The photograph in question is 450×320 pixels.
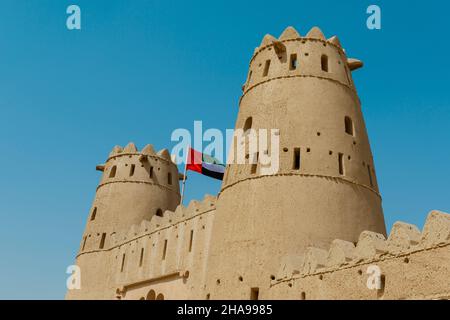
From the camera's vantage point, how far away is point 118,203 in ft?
102

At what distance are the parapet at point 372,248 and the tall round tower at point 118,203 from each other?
17.2 meters

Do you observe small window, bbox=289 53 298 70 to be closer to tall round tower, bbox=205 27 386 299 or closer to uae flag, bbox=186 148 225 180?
tall round tower, bbox=205 27 386 299

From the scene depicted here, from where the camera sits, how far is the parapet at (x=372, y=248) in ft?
34.4

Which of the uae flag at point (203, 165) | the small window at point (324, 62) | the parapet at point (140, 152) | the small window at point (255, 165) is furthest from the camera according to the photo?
the parapet at point (140, 152)

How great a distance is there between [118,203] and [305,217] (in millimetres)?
17253

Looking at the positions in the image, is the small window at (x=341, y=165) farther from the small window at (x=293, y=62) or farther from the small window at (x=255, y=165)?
the small window at (x=293, y=62)

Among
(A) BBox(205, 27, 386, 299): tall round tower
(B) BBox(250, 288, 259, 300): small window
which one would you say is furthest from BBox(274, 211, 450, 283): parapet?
(A) BBox(205, 27, 386, 299): tall round tower

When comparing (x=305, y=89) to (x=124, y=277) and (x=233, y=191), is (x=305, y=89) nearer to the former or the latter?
(x=233, y=191)

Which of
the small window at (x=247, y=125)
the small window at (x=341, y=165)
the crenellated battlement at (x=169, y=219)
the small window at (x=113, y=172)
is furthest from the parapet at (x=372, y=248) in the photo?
the small window at (x=113, y=172)

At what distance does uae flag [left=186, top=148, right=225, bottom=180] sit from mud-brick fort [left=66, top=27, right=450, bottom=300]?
6.10 m

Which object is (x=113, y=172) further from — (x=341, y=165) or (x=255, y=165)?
(x=341, y=165)

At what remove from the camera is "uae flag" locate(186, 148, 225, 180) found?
98.5 feet

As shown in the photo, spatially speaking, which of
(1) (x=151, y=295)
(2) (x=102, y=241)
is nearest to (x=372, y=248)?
(1) (x=151, y=295)
